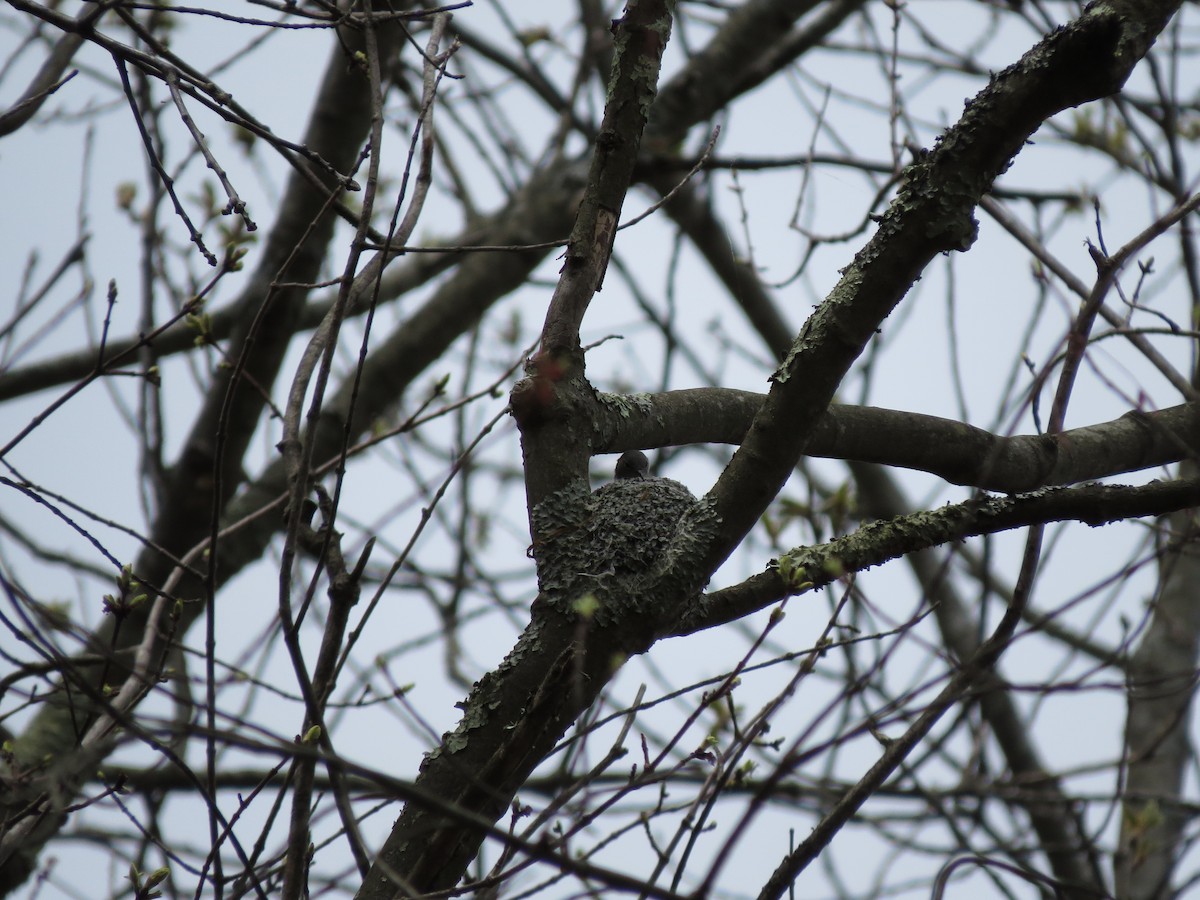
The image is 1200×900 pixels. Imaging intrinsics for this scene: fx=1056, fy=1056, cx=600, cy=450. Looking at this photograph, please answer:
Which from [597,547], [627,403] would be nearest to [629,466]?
[627,403]

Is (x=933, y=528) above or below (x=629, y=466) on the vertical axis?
below

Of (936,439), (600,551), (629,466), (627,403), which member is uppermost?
(629,466)

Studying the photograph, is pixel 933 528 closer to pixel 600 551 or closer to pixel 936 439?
pixel 936 439

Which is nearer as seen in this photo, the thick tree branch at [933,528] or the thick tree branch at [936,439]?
the thick tree branch at [933,528]

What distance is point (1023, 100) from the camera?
5.18ft

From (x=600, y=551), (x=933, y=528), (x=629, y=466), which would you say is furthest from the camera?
(x=629, y=466)

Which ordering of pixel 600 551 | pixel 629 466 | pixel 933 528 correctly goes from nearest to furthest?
pixel 600 551, pixel 933 528, pixel 629 466

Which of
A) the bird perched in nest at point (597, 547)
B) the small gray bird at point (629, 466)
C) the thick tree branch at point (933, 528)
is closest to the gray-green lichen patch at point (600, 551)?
the bird perched in nest at point (597, 547)

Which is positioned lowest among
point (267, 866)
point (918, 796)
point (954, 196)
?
point (267, 866)

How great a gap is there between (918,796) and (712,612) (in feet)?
6.87

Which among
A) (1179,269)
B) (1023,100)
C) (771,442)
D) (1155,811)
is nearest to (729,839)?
(771,442)

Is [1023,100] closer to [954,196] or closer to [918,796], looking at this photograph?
[954,196]

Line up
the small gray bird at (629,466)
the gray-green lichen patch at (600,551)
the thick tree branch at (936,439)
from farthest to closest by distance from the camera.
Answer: the small gray bird at (629,466) < the thick tree branch at (936,439) < the gray-green lichen patch at (600,551)

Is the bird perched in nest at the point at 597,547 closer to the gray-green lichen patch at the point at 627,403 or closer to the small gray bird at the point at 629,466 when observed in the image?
the gray-green lichen patch at the point at 627,403
